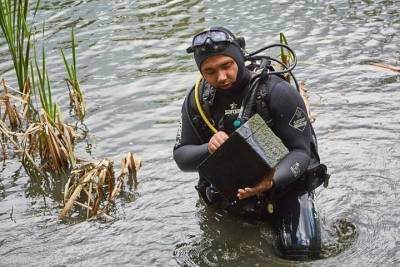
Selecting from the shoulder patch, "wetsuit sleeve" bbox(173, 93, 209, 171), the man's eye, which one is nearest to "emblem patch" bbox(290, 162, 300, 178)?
the shoulder patch

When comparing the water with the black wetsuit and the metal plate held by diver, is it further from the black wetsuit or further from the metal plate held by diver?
the metal plate held by diver

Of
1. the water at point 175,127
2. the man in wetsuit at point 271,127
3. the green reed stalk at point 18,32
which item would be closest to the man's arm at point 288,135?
the man in wetsuit at point 271,127

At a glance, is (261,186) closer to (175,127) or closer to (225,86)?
(225,86)

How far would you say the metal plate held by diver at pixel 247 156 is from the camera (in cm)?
433

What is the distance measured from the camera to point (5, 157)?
23.7 ft

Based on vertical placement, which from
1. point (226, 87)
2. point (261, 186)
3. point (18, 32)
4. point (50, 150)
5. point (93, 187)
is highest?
point (18, 32)

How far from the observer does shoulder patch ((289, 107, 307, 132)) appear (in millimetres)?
4598

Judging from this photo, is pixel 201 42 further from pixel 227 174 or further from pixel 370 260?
pixel 370 260

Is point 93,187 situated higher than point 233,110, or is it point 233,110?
point 233,110

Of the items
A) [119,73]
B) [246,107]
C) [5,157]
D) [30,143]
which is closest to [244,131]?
[246,107]

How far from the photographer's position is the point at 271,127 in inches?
185

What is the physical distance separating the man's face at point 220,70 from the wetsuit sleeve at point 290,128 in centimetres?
33

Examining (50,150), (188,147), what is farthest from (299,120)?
(50,150)

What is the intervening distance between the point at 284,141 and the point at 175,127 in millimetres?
3226
